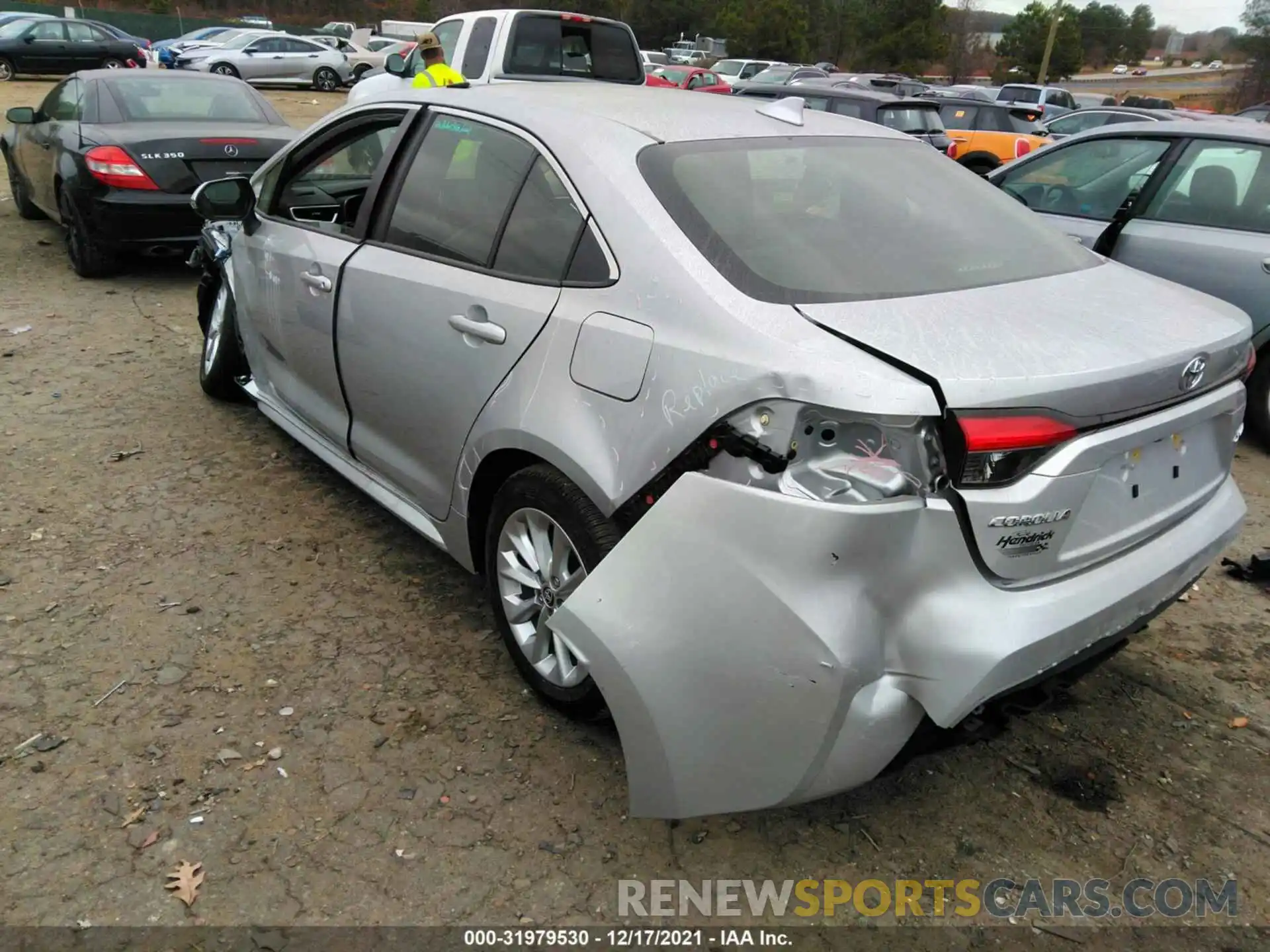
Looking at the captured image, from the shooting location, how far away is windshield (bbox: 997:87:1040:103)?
24.9 meters

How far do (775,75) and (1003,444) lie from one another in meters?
25.0

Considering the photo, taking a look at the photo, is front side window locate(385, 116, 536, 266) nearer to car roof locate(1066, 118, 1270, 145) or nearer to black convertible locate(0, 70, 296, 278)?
car roof locate(1066, 118, 1270, 145)

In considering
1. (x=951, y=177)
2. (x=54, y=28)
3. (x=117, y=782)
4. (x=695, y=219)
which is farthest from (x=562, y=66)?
(x=54, y=28)

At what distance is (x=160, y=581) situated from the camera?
338cm

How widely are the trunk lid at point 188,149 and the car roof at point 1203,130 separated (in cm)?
582

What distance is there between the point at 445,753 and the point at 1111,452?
186 centimetres

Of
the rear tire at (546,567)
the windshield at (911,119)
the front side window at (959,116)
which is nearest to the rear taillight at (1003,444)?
the rear tire at (546,567)

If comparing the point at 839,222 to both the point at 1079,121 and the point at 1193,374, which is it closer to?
the point at 1193,374

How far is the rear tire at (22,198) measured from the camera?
8836 mm

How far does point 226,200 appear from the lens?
404 centimetres

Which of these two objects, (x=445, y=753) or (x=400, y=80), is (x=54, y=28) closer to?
(x=400, y=80)

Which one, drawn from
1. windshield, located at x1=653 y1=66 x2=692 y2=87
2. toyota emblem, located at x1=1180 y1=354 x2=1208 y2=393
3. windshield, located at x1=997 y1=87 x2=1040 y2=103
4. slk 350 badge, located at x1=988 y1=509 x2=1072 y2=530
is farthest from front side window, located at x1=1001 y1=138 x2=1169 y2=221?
windshield, located at x1=997 y1=87 x2=1040 y2=103

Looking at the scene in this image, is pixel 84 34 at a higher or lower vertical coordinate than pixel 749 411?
higher

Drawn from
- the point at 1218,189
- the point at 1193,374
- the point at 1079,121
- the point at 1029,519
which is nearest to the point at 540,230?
the point at 1029,519
